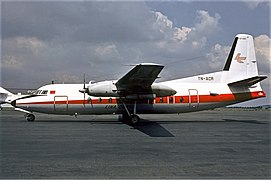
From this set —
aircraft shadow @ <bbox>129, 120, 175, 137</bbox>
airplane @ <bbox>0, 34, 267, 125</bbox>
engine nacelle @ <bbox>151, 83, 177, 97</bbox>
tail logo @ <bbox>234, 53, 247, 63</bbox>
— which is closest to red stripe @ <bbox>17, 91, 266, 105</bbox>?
airplane @ <bbox>0, 34, 267, 125</bbox>

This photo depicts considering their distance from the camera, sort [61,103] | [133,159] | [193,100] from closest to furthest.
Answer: [133,159] → [61,103] → [193,100]

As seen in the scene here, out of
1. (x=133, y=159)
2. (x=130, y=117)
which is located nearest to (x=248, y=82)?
(x=130, y=117)

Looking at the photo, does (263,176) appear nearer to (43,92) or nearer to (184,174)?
(184,174)

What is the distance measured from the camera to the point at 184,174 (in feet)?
21.4

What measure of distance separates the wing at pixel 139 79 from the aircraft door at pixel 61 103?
400 centimetres

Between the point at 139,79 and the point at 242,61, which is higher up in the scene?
the point at 242,61

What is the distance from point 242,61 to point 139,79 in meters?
9.17

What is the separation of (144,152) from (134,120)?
10334 millimetres

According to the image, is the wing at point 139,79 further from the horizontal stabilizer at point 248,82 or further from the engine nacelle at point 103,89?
the horizontal stabilizer at point 248,82

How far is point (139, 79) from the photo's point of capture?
18203 millimetres

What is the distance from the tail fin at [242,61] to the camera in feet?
74.5

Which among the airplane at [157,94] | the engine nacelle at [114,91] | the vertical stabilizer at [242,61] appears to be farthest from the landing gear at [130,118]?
the vertical stabilizer at [242,61]

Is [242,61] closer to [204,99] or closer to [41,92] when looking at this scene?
[204,99]

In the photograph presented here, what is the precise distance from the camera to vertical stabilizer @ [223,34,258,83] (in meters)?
22.7
